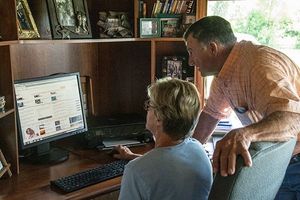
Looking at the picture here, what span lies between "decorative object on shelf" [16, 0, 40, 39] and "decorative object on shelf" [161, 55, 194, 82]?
3.02ft

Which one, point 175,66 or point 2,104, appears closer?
point 2,104

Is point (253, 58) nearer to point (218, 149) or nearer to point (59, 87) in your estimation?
point (218, 149)

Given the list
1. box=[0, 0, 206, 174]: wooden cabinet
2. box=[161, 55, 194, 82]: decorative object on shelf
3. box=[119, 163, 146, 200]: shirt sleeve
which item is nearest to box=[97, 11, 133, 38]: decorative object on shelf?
box=[0, 0, 206, 174]: wooden cabinet

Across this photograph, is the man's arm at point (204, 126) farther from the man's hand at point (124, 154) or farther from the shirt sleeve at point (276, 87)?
the shirt sleeve at point (276, 87)

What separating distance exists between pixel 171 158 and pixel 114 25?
1.21 m

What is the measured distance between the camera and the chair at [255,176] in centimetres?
121

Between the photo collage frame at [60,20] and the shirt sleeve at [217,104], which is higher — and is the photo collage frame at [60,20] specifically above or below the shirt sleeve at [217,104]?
above

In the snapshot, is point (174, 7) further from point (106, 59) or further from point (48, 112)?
point (48, 112)

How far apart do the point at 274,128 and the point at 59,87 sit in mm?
1188

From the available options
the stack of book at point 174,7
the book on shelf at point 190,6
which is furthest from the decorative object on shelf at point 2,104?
the book on shelf at point 190,6

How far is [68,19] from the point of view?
2195 millimetres

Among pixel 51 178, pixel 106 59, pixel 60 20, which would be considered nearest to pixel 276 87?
pixel 51 178

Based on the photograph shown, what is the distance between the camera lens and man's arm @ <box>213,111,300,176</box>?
1208 millimetres

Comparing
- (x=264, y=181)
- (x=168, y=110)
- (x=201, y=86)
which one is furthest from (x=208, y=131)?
(x=264, y=181)
